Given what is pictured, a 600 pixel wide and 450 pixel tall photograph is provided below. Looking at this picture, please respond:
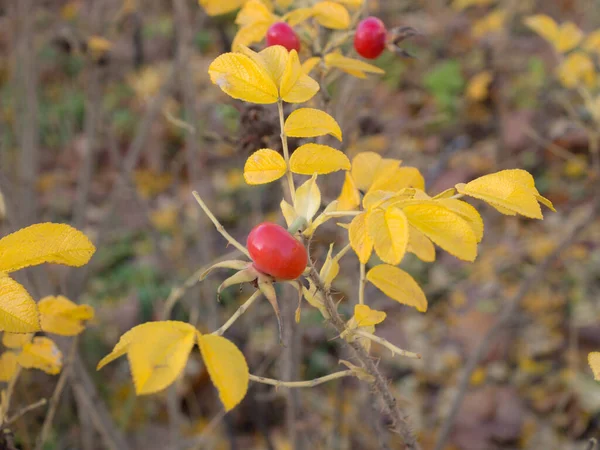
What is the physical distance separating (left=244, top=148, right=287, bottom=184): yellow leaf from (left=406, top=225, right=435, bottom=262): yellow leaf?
0.13 metres

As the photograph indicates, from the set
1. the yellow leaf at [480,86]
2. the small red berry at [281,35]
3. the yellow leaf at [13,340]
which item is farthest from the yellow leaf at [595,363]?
the yellow leaf at [480,86]

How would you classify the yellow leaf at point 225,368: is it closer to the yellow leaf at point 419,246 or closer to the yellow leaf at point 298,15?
the yellow leaf at point 419,246

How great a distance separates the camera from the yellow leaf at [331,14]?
0.65 m

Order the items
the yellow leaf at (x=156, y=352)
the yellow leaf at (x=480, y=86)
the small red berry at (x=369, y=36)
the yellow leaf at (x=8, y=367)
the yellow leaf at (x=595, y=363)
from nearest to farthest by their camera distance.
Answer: the yellow leaf at (x=156, y=352) < the yellow leaf at (x=595, y=363) < the yellow leaf at (x=8, y=367) < the small red berry at (x=369, y=36) < the yellow leaf at (x=480, y=86)

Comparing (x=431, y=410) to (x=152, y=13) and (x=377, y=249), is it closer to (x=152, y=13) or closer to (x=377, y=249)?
(x=377, y=249)

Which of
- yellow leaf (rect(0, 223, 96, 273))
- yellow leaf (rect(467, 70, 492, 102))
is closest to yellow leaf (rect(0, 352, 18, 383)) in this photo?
yellow leaf (rect(0, 223, 96, 273))

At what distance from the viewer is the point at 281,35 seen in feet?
2.01

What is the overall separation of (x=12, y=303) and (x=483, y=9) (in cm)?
401

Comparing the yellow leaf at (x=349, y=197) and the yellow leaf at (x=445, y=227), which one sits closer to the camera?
the yellow leaf at (x=445, y=227)

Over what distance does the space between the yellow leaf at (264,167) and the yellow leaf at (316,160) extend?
12 millimetres

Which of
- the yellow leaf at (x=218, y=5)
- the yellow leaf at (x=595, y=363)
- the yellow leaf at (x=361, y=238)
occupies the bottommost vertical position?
the yellow leaf at (x=595, y=363)

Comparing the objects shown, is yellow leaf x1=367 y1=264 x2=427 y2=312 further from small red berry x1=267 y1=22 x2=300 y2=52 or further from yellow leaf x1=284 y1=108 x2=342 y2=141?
small red berry x1=267 y1=22 x2=300 y2=52

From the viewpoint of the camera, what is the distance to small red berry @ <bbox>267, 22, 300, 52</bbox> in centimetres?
61

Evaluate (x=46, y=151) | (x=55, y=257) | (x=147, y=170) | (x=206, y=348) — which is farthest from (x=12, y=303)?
(x=46, y=151)
